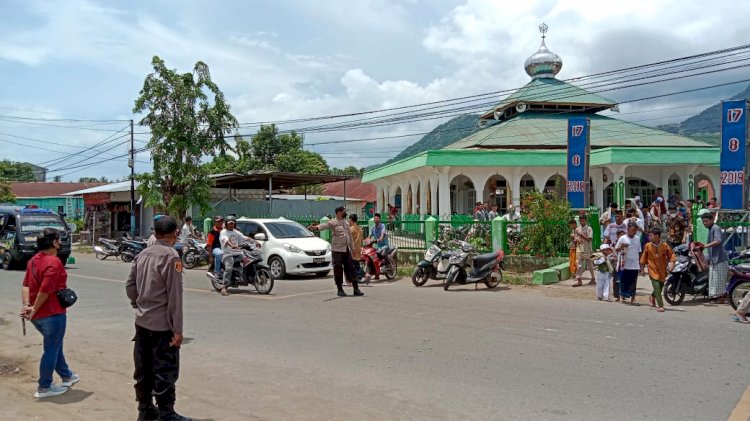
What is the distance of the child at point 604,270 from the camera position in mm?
10898

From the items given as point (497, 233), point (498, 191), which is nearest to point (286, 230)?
point (497, 233)

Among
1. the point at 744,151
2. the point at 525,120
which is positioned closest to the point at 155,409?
the point at 744,151

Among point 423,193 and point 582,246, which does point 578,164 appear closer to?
point 582,246

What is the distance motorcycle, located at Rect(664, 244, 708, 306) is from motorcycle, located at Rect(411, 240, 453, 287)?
178 inches

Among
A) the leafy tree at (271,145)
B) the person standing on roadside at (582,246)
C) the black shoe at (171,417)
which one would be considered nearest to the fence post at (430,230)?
the person standing on roadside at (582,246)

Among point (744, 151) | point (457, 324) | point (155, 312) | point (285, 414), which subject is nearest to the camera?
point (155, 312)

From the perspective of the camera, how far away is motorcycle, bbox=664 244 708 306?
10375mm

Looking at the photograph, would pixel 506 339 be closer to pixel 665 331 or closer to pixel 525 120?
pixel 665 331

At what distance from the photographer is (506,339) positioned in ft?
25.1

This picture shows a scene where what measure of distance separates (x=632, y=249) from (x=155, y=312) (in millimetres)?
8451

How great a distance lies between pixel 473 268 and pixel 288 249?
4701mm

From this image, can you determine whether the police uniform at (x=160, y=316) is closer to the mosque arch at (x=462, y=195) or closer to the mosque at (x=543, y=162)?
the mosque at (x=543, y=162)

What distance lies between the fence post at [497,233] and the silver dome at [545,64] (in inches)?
906

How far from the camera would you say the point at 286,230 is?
1584cm
